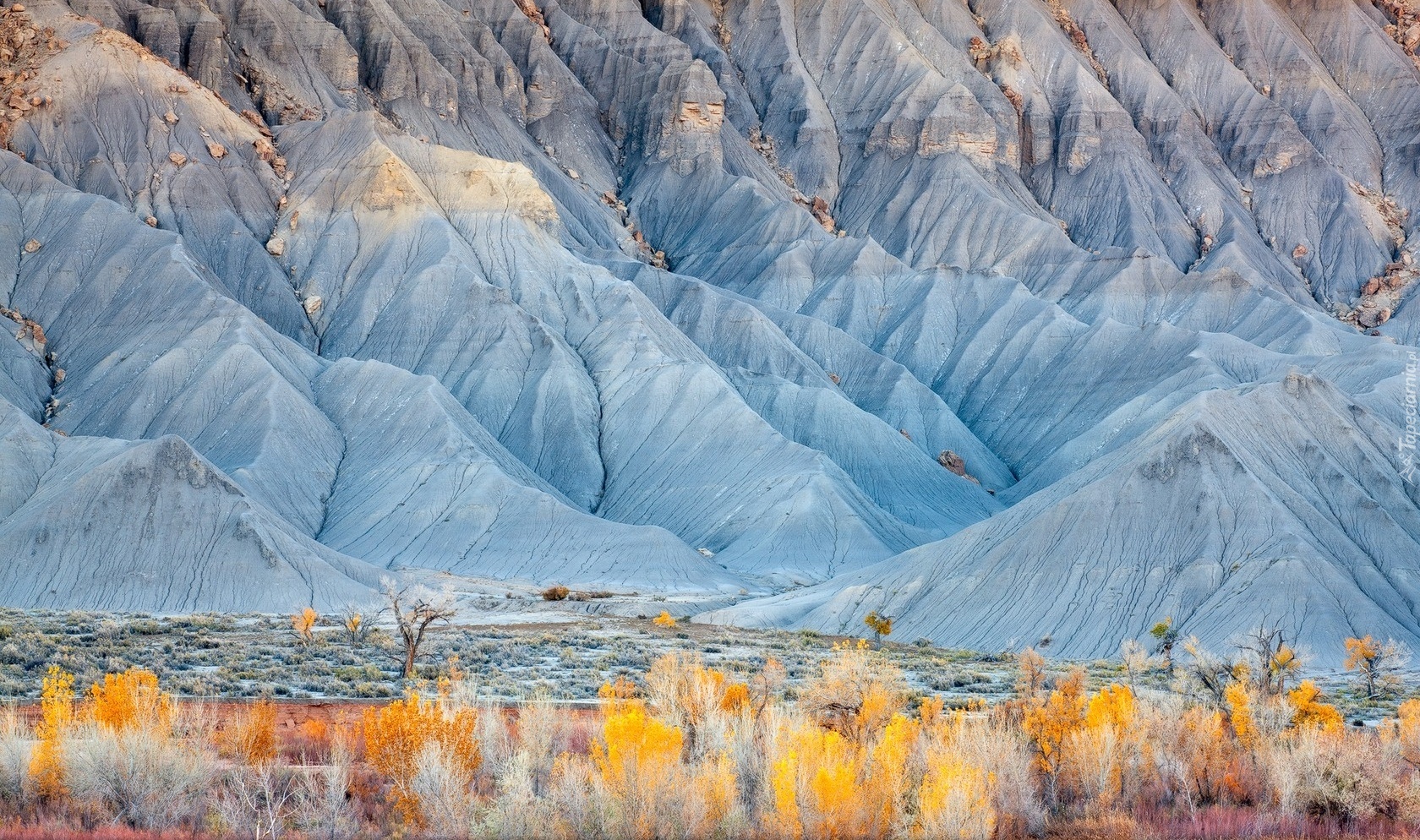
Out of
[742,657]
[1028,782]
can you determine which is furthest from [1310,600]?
[1028,782]

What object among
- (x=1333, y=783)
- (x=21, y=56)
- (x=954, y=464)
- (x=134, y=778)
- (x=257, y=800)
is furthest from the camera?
(x=21, y=56)

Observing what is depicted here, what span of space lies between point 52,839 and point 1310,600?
1691 inches

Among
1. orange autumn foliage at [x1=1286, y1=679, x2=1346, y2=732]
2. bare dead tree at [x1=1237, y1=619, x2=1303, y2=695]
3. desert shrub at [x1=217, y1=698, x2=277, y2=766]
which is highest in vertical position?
bare dead tree at [x1=1237, y1=619, x2=1303, y2=695]

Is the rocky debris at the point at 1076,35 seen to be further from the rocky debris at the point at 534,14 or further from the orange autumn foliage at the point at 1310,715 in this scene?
the orange autumn foliage at the point at 1310,715

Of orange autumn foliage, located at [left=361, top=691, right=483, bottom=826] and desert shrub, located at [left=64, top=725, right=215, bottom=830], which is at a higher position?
orange autumn foliage, located at [left=361, top=691, right=483, bottom=826]

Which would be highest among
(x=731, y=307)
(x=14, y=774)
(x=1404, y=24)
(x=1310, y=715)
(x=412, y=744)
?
(x=1404, y=24)

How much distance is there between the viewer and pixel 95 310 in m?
97.9

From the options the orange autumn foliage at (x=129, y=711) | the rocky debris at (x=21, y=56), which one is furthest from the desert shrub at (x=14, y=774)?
the rocky debris at (x=21, y=56)

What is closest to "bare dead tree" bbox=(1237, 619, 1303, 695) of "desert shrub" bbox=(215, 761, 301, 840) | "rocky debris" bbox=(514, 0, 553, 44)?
"desert shrub" bbox=(215, 761, 301, 840)

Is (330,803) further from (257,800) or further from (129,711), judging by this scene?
(129,711)

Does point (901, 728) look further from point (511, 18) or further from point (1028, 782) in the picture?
point (511, 18)

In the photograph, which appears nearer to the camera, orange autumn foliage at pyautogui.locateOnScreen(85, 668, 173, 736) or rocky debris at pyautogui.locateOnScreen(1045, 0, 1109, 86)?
orange autumn foliage at pyautogui.locateOnScreen(85, 668, 173, 736)

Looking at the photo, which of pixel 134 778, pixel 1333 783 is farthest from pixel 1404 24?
pixel 134 778

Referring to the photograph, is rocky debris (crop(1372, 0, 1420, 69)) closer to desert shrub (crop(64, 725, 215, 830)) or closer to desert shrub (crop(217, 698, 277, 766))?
desert shrub (crop(217, 698, 277, 766))
